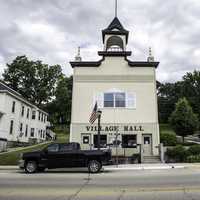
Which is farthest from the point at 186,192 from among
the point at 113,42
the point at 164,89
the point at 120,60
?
the point at 164,89

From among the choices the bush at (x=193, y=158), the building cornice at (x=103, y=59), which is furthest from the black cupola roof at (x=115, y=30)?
the bush at (x=193, y=158)

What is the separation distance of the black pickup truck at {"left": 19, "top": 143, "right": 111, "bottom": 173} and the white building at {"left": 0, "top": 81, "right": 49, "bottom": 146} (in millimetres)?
20514

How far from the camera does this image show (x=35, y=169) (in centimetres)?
1862

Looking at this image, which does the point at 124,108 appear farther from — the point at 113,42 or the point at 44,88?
the point at 44,88

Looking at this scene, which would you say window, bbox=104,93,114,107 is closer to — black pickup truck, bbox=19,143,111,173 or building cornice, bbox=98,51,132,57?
Result: building cornice, bbox=98,51,132,57

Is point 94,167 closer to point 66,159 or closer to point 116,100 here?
point 66,159

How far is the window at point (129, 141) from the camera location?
27.9 m

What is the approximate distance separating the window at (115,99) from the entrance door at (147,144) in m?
3.75

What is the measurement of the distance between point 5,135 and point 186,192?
3224 centimetres

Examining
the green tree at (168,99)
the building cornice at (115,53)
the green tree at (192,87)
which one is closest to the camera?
the building cornice at (115,53)

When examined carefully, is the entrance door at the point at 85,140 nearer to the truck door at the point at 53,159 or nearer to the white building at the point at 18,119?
the truck door at the point at 53,159

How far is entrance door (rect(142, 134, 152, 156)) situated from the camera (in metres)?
27.6

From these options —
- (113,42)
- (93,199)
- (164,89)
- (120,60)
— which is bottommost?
(93,199)

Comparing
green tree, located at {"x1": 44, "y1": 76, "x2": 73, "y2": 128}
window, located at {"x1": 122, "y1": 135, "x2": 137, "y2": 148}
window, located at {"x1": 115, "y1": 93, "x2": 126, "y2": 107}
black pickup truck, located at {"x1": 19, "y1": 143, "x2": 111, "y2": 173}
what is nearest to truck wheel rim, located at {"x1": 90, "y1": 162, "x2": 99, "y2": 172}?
black pickup truck, located at {"x1": 19, "y1": 143, "x2": 111, "y2": 173}
